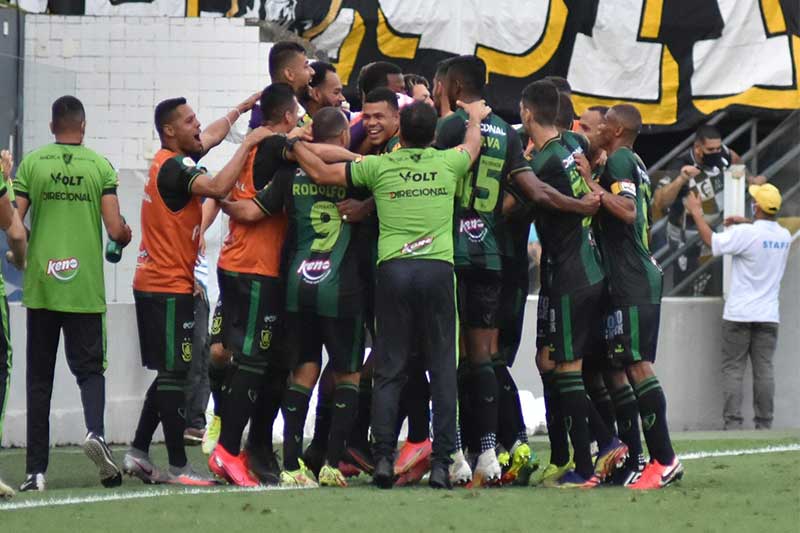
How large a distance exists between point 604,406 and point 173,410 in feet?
8.44

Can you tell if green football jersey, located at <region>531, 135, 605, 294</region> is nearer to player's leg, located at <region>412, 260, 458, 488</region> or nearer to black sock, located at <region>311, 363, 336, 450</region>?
player's leg, located at <region>412, 260, 458, 488</region>

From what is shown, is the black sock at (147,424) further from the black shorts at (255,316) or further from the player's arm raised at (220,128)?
the player's arm raised at (220,128)

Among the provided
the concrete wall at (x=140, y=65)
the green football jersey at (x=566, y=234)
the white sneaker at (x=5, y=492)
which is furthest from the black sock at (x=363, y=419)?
the concrete wall at (x=140, y=65)

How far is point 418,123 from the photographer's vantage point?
8.55m

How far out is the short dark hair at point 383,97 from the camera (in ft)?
29.8

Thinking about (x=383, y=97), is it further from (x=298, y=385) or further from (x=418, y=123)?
(x=298, y=385)

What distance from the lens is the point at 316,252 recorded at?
28.8ft

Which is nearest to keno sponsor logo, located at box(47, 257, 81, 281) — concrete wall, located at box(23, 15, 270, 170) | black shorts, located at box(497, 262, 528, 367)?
black shorts, located at box(497, 262, 528, 367)

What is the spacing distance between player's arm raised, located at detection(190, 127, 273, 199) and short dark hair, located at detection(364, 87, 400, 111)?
61cm

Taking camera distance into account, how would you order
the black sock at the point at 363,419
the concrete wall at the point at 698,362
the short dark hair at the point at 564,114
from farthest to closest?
the concrete wall at the point at 698,362 < the black sock at the point at 363,419 < the short dark hair at the point at 564,114

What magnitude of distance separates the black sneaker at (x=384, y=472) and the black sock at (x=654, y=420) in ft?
4.66

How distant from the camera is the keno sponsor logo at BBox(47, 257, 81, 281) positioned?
9.05m

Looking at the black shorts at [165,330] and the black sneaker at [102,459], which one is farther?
the black shorts at [165,330]

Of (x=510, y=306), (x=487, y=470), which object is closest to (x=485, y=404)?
(x=487, y=470)
